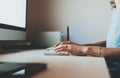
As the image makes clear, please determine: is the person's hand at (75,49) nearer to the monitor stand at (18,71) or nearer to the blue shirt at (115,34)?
the blue shirt at (115,34)

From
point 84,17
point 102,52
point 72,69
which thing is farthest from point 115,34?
point 72,69

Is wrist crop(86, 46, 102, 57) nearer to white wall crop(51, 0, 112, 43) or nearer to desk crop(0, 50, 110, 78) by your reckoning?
desk crop(0, 50, 110, 78)

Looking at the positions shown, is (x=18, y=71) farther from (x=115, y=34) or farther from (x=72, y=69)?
(x=115, y=34)

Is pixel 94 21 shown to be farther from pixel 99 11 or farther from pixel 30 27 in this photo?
pixel 30 27

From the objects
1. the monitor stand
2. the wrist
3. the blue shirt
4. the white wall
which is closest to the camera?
the monitor stand

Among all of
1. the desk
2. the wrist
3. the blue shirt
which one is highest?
the blue shirt

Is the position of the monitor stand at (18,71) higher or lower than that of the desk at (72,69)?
higher

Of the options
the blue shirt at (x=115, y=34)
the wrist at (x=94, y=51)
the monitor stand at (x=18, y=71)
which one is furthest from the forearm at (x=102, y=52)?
the monitor stand at (x=18, y=71)

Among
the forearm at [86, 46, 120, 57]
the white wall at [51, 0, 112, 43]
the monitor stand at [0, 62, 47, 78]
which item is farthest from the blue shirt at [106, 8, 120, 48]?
the monitor stand at [0, 62, 47, 78]

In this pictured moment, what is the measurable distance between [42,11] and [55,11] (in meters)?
0.12

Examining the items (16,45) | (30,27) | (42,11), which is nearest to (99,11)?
(42,11)

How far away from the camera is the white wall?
73.6 inches

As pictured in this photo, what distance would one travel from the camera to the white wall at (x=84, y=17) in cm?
187

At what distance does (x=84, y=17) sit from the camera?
189 centimetres
